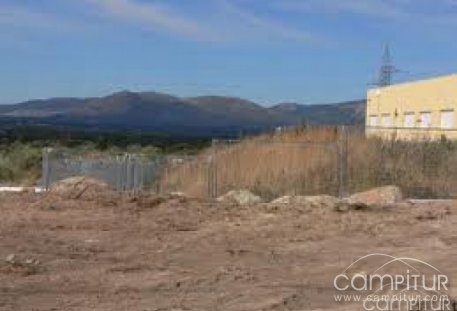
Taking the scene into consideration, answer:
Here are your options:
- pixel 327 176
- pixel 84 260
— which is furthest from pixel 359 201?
pixel 84 260

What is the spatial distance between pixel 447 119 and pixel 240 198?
24743 millimetres

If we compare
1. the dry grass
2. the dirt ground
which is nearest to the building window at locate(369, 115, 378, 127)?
the dry grass

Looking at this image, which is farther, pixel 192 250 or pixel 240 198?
pixel 240 198

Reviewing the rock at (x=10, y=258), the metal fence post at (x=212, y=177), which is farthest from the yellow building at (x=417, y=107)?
the rock at (x=10, y=258)

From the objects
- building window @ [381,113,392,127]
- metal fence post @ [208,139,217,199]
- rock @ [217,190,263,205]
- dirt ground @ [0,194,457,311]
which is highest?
building window @ [381,113,392,127]

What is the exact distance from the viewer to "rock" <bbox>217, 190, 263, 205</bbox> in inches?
962

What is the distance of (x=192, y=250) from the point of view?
53.7ft

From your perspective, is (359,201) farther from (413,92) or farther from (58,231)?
(413,92)

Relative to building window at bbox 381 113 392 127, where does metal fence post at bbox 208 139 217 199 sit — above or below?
below

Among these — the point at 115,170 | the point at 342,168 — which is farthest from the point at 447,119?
the point at 115,170

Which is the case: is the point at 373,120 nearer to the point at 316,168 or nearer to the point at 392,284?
the point at 316,168

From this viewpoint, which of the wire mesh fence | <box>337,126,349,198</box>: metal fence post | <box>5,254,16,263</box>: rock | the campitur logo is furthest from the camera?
the wire mesh fence

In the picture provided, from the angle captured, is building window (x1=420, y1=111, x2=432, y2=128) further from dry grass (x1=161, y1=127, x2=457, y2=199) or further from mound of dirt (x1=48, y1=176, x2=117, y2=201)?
mound of dirt (x1=48, y1=176, x2=117, y2=201)

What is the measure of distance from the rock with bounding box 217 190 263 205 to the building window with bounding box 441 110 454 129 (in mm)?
22426
